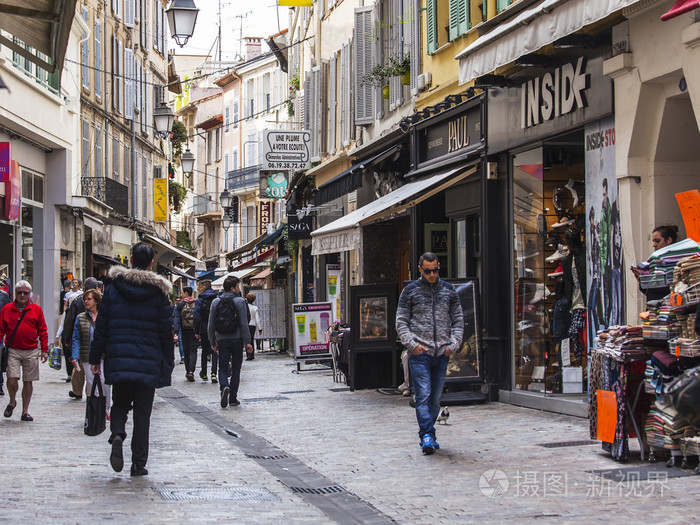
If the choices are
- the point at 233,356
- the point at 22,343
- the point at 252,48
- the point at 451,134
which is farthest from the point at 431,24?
the point at 252,48

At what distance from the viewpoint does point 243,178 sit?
204 feet

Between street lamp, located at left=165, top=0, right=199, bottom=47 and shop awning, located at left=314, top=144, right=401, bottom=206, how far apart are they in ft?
15.0

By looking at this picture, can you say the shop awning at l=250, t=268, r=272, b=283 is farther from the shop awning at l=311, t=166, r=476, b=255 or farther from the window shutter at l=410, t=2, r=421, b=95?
the window shutter at l=410, t=2, r=421, b=95

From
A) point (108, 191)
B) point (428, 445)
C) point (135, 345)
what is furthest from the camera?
point (108, 191)

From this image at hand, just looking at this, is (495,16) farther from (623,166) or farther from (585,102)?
(623,166)

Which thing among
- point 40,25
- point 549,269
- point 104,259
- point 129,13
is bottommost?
point 549,269

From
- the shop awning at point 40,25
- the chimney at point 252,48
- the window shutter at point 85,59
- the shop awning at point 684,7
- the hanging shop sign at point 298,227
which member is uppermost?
the chimney at point 252,48

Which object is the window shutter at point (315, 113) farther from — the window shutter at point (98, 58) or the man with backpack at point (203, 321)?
the man with backpack at point (203, 321)

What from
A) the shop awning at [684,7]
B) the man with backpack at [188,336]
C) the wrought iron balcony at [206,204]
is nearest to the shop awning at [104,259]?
the man with backpack at [188,336]

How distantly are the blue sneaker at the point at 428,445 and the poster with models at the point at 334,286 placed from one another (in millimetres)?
15511

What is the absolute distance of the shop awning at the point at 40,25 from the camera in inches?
286

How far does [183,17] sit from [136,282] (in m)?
7.03

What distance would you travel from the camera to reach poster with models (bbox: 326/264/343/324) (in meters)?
25.4

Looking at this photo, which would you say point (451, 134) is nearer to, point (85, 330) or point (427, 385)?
point (85, 330)
